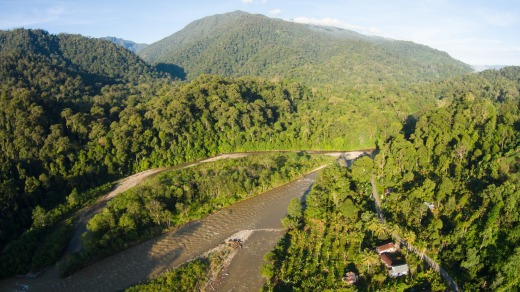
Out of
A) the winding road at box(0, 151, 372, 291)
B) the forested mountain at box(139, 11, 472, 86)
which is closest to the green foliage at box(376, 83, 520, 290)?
the winding road at box(0, 151, 372, 291)

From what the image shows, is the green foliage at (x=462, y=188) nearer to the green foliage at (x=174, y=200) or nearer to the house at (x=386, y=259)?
the house at (x=386, y=259)

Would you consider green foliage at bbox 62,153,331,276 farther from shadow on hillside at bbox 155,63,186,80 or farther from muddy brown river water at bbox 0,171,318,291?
shadow on hillside at bbox 155,63,186,80

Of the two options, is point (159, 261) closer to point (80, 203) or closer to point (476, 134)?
point (80, 203)

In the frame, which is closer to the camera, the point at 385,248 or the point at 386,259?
the point at 386,259

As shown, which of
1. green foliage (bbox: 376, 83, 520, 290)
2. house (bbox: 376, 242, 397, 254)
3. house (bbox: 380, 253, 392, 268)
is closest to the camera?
green foliage (bbox: 376, 83, 520, 290)

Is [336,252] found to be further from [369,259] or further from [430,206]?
[430,206]

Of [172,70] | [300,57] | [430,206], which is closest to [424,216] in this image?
[430,206]
